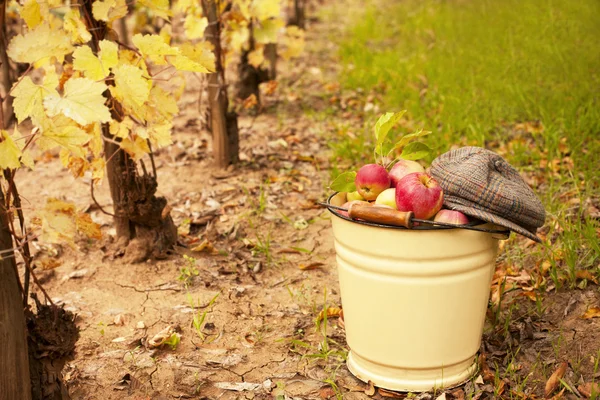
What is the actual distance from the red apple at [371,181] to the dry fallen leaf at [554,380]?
0.87 m

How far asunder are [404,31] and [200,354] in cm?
593

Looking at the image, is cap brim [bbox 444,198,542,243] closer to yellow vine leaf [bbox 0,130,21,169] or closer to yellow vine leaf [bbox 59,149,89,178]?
yellow vine leaf [bbox 0,130,21,169]

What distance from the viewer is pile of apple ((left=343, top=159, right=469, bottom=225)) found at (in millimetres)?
2205

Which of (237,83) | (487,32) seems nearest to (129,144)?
(237,83)

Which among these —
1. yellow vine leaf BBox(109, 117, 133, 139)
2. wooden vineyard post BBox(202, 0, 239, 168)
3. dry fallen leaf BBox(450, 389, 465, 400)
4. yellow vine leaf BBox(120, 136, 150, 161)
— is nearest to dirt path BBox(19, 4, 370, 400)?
wooden vineyard post BBox(202, 0, 239, 168)

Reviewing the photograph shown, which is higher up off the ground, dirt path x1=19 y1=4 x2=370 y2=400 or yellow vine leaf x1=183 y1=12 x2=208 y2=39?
yellow vine leaf x1=183 y1=12 x2=208 y2=39

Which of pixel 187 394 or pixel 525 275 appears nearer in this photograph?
pixel 187 394

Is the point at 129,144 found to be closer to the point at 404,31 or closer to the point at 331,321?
the point at 331,321

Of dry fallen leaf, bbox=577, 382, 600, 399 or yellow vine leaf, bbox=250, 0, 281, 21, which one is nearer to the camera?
dry fallen leaf, bbox=577, 382, 600, 399

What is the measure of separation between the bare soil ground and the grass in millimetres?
352

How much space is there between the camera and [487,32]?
612cm

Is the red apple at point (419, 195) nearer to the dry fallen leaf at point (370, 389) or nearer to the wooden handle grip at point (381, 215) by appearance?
the wooden handle grip at point (381, 215)

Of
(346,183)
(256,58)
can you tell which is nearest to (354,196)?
(346,183)

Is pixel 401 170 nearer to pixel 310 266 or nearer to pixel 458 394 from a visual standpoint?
pixel 458 394
